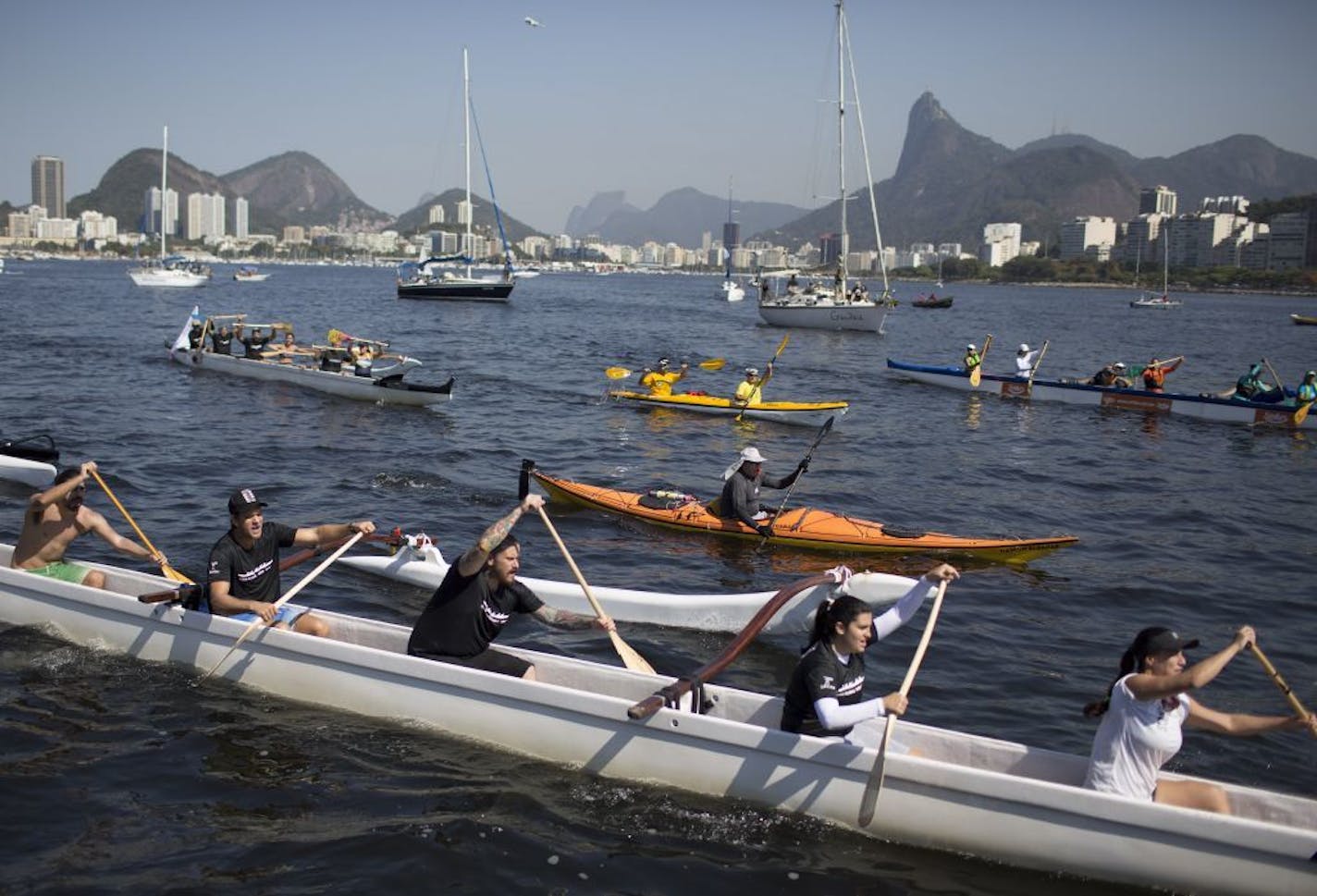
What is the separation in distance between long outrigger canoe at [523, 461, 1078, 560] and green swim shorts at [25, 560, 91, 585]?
7321 mm

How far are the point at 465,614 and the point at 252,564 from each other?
212 cm

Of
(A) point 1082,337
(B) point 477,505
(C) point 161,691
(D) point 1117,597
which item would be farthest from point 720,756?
(A) point 1082,337

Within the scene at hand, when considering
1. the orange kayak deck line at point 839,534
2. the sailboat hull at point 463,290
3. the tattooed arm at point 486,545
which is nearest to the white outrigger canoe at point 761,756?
the tattooed arm at point 486,545

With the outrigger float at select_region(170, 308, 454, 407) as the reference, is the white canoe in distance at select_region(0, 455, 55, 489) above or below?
below

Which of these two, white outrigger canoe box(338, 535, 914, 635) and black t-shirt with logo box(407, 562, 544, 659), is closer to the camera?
black t-shirt with logo box(407, 562, 544, 659)

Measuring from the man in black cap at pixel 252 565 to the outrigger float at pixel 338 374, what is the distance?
52.7 ft

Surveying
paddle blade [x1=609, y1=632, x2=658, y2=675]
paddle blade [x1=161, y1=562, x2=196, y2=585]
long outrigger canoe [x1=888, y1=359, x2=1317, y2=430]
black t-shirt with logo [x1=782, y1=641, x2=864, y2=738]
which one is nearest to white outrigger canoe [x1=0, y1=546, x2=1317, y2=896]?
black t-shirt with logo [x1=782, y1=641, x2=864, y2=738]

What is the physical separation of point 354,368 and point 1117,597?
19.5m

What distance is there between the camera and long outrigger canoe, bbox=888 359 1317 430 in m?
26.9

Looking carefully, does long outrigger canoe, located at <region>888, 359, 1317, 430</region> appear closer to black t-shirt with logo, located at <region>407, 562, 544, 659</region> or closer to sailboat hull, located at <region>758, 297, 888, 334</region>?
sailboat hull, located at <region>758, 297, 888, 334</region>

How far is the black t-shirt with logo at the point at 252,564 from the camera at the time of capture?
9.12 meters

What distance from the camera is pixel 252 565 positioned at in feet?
30.4

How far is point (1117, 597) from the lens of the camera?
527 inches

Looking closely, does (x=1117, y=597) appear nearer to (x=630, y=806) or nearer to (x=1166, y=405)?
(x=630, y=806)
